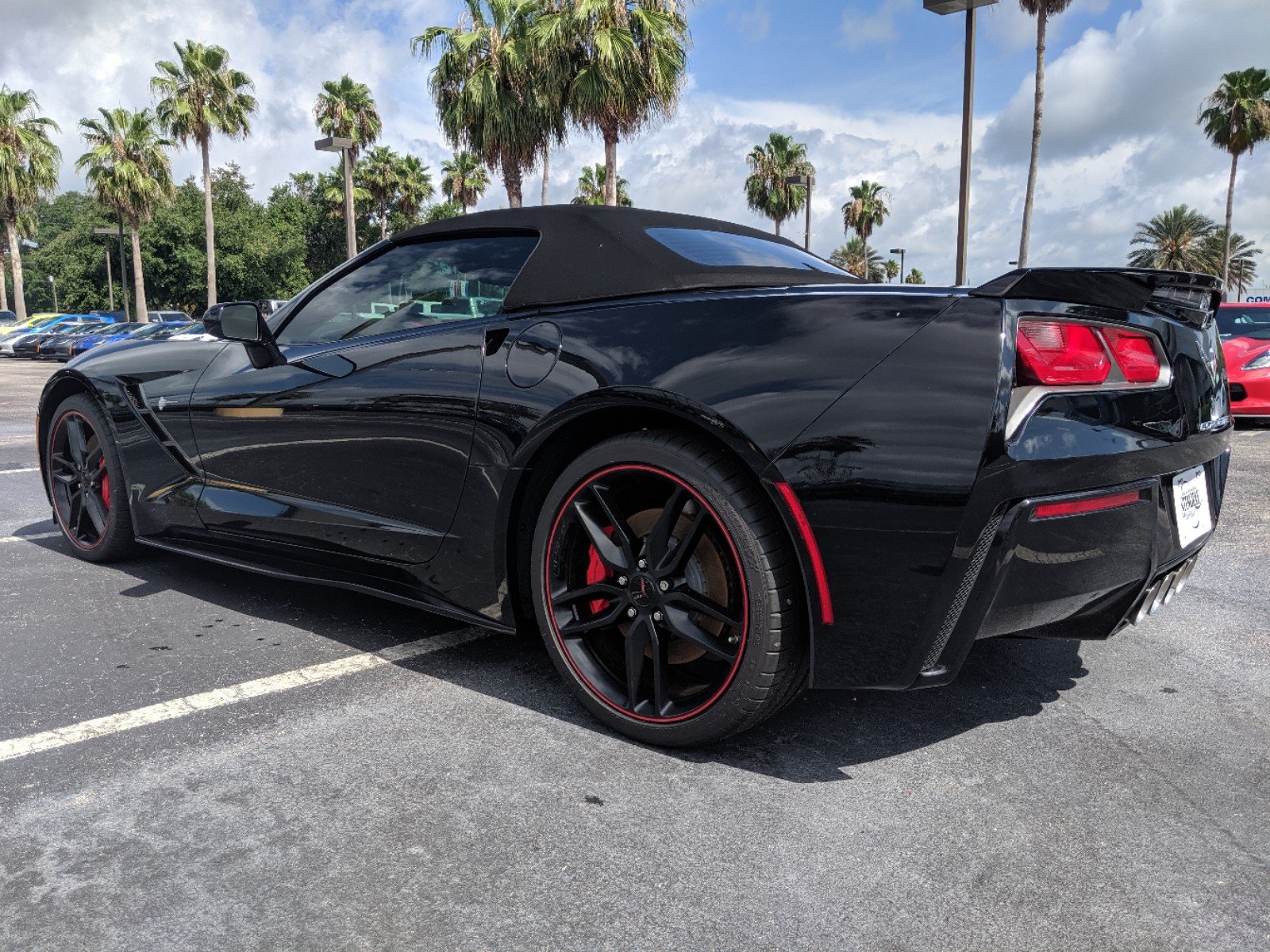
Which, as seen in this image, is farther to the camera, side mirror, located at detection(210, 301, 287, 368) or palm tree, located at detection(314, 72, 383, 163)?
palm tree, located at detection(314, 72, 383, 163)

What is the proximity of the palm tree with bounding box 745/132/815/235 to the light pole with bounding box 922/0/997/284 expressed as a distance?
124 ft

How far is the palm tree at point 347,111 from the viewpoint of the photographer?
132 ft

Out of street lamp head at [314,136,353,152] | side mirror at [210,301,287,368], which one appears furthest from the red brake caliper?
street lamp head at [314,136,353,152]

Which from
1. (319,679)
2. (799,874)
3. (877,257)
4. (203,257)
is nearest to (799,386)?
(799,874)

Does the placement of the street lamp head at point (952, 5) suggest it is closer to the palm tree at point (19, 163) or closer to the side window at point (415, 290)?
the side window at point (415, 290)

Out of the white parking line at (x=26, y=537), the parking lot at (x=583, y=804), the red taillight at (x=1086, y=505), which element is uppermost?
the red taillight at (x=1086, y=505)

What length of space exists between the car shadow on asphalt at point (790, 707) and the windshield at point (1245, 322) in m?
8.36

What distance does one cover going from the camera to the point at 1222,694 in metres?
2.75

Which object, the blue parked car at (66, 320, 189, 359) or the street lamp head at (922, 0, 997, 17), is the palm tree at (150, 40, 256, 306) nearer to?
the blue parked car at (66, 320, 189, 359)

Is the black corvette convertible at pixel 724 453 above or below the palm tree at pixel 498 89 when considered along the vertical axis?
below

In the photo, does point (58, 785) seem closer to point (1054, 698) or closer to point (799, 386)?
point (799, 386)

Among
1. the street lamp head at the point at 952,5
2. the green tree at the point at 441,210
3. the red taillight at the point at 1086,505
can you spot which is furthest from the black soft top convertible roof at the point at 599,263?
the green tree at the point at 441,210

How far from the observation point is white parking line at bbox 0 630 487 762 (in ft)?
7.84

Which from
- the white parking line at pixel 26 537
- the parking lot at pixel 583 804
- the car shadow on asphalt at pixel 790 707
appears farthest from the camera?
the white parking line at pixel 26 537
